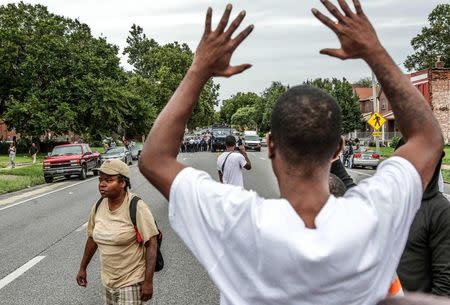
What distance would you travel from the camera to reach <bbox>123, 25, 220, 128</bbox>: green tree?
78125mm

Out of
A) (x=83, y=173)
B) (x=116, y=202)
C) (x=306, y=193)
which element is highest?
(x=306, y=193)

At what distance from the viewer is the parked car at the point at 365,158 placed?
2864 cm

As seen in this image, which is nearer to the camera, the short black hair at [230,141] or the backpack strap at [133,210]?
the backpack strap at [133,210]

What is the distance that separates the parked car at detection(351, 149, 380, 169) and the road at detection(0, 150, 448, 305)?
54.1 ft

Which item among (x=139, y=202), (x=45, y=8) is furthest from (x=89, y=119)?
(x=139, y=202)

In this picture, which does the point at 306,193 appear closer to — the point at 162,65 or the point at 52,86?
the point at 52,86

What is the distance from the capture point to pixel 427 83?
174ft

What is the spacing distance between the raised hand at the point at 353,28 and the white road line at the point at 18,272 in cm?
641

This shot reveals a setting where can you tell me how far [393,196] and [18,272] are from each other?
708 centimetres

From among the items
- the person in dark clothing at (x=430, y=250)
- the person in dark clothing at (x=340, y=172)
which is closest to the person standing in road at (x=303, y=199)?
the person in dark clothing at (x=430, y=250)

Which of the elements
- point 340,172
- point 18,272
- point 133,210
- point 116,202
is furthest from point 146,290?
point 18,272

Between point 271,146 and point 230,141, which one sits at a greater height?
point 271,146

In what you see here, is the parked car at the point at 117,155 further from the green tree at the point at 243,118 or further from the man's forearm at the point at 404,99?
the green tree at the point at 243,118

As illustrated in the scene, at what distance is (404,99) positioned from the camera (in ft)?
5.61
